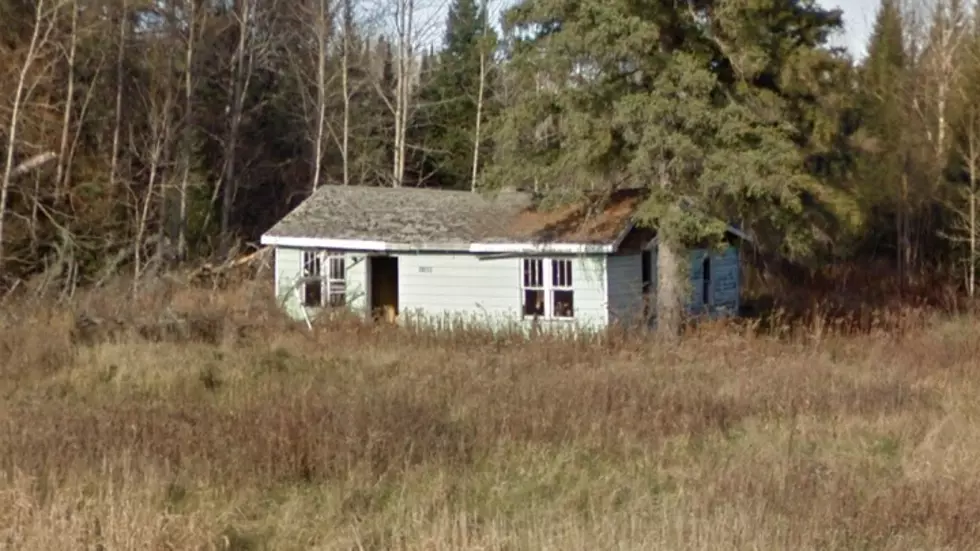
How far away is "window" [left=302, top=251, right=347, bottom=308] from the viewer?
84.3 ft

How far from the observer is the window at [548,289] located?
76.5ft

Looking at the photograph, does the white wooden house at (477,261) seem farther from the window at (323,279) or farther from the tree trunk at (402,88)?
the tree trunk at (402,88)

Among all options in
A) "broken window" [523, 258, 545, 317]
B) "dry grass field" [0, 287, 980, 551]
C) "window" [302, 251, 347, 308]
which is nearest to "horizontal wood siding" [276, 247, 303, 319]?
"window" [302, 251, 347, 308]

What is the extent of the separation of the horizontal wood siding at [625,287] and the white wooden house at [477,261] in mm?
25

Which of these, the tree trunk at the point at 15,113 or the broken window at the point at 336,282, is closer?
the tree trunk at the point at 15,113

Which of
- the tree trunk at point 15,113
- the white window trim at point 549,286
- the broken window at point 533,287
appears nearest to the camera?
the white window trim at point 549,286

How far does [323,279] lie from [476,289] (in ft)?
11.9

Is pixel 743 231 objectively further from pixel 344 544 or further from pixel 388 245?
pixel 344 544

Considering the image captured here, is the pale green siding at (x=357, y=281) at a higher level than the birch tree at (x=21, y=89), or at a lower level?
lower

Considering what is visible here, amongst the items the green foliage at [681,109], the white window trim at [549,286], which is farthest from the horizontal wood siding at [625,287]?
the green foliage at [681,109]

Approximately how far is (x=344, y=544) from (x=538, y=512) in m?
1.37

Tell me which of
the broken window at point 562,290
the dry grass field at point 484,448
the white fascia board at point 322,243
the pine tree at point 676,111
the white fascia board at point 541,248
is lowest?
the dry grass field at point 484,448

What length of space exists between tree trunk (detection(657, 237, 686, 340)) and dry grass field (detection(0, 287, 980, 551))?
95.5 inches

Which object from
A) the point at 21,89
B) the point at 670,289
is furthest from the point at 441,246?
the point at 21,89
